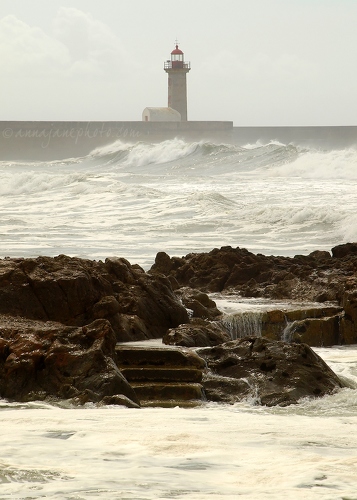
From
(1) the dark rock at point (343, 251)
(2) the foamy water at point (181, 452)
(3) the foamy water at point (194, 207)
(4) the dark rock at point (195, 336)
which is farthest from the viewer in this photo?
(3) the foamy water at point (194, 207)

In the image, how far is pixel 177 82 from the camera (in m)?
56.0

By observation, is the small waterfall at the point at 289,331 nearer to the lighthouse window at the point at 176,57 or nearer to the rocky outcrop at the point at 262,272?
the rocky outcrop at the point at 262,272

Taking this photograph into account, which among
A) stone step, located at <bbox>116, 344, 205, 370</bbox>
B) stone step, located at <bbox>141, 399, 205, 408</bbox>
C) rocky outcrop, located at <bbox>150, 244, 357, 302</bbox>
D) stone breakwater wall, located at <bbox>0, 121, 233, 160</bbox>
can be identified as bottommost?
stone step, located at <bbox>141, 399, 205, 408</bbox>

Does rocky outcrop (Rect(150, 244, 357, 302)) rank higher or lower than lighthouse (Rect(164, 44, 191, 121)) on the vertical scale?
lower

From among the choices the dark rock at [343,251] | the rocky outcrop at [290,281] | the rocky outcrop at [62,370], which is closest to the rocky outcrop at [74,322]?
the rocky outcrop at [62,370]

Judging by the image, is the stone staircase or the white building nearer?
the stone staircase

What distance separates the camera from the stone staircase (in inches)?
244

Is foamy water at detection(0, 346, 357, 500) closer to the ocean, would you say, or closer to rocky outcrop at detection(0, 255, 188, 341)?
the ocean

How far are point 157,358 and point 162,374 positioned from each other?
0.16 m

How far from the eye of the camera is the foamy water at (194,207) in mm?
17047

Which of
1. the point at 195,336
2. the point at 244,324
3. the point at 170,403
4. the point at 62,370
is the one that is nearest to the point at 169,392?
the point at 170,403

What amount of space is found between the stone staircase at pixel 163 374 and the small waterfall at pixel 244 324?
1552mm

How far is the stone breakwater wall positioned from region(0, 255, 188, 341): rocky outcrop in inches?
1849

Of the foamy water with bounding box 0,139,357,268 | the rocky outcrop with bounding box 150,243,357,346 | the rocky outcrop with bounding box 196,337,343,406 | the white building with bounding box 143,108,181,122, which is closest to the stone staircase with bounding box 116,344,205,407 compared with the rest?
the rocky outcrop with bounding box 196,337,343,406
